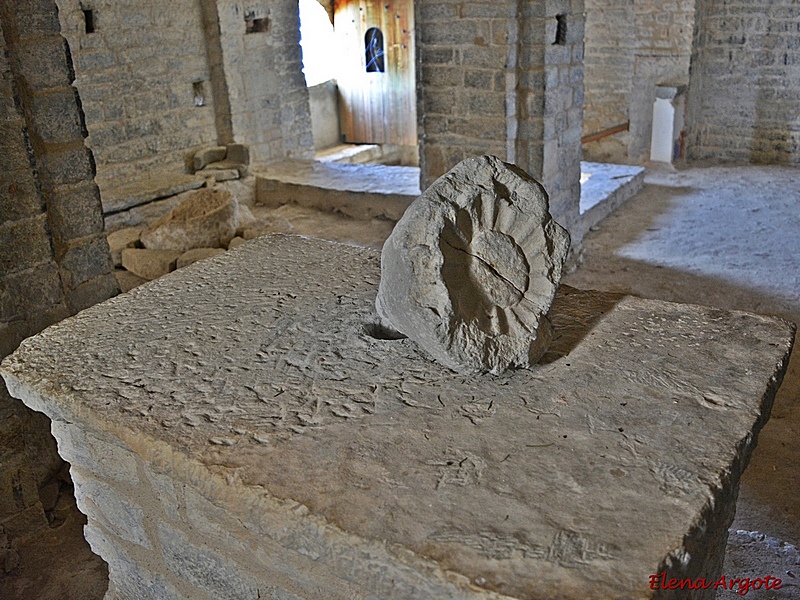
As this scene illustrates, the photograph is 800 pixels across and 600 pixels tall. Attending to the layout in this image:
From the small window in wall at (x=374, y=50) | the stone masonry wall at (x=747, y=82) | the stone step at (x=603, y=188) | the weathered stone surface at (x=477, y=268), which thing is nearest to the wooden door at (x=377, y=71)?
the small window in wall at (x=374, y=50)

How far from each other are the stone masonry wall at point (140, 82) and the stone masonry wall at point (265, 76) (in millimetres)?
282

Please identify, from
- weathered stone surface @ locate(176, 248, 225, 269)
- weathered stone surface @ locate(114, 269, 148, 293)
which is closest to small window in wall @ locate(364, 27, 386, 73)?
weathered stone surface @ locate(176, 248, 225, 269)

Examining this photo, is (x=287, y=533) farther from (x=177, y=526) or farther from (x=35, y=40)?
(x=35, y=40)

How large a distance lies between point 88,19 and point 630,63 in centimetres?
576

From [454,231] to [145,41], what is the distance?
580 cm

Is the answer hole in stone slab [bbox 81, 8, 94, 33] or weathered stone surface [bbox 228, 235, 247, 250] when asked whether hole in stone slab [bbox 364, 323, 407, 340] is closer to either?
weathered stone surface [bbox 228, 235, 247, 250]

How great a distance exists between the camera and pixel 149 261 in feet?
16.8

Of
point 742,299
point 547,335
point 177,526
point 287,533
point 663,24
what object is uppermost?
point 663,24

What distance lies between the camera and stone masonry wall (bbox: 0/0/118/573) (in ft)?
8.88

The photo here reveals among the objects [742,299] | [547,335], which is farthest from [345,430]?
[742,299]

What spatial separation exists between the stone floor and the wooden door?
370cm

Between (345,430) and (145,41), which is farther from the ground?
(145,41)

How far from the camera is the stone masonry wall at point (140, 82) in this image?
639 centimetres

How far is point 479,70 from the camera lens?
5.26 m
